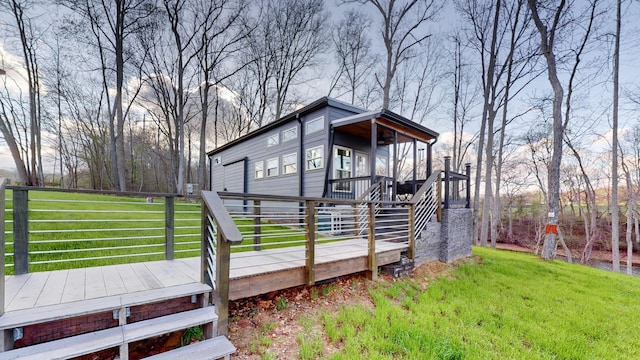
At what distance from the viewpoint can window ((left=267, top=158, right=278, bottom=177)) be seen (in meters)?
10.4

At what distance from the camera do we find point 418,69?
1681 centimetres

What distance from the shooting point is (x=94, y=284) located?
97.3 inches

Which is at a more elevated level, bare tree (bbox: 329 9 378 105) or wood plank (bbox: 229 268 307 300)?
bare tree (bbox: 329 9 378 105)

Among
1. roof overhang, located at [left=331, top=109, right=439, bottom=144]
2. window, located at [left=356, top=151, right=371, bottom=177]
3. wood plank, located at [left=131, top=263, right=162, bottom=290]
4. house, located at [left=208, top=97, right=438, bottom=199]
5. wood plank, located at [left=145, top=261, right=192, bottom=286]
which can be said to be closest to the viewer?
wood plank, located at [left=131, top=263, right=162, bottom=290]

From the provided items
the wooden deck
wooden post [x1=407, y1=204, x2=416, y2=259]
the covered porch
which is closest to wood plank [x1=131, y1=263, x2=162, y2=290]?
the wooden deck

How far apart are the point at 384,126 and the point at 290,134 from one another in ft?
13.0

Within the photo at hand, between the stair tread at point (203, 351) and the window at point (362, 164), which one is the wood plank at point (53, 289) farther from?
the window at point (362, 164)

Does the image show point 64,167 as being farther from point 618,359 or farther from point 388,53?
point 618,359

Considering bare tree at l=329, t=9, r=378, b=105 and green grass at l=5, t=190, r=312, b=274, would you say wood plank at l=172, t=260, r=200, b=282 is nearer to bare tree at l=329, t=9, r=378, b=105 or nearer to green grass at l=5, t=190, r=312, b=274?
green grass at l=5, t=190, r=312, b=274

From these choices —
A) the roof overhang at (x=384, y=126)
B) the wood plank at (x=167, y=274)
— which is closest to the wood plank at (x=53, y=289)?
the wood plank at (x=167, y=274)

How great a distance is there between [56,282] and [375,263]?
3.91 metres

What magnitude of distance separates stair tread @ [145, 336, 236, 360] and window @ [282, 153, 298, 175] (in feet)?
24.2

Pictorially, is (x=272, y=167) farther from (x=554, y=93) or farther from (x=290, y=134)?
(x=554, y=93)

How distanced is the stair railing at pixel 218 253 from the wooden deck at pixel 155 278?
278 millimetres
